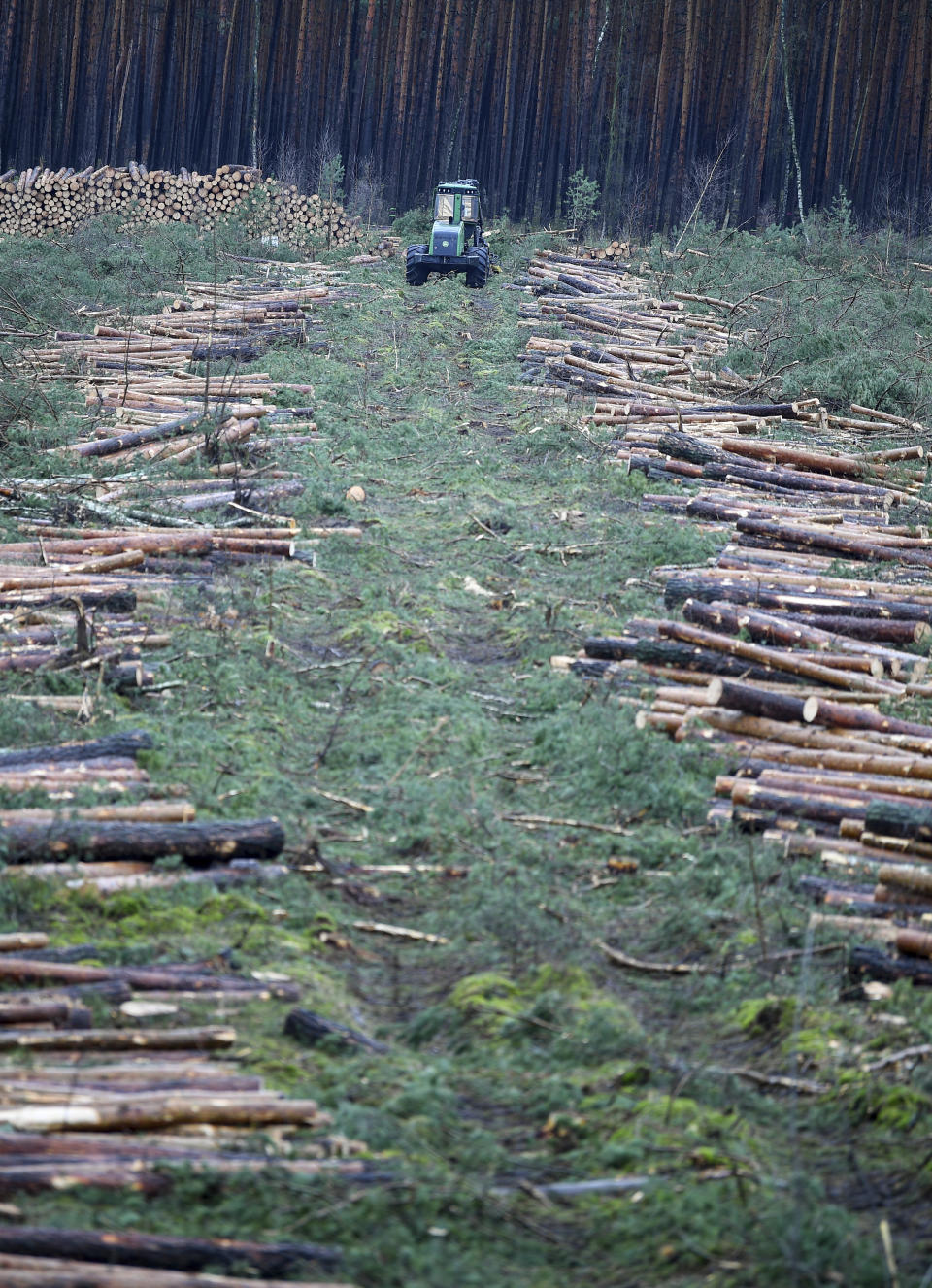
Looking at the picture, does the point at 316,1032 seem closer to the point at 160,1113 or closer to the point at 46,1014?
the point at 160,1113

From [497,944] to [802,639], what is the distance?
4.08 metres

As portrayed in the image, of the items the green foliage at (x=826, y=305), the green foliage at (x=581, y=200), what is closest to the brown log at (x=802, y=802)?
the green foliage at (x=826, y=305)

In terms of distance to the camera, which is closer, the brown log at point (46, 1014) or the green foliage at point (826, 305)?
the brown log at point (46, 1014)

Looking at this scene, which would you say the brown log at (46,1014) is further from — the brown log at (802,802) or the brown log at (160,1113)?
the brown log at (802,802)

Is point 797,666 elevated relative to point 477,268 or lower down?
lower down

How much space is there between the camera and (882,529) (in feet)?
39.0

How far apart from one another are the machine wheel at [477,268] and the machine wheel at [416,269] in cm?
86

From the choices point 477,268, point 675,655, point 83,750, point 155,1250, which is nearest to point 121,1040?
point 155,1250

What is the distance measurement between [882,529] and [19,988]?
924cm

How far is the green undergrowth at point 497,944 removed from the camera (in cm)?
390

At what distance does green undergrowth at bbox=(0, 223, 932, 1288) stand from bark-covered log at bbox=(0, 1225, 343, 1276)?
12 cm

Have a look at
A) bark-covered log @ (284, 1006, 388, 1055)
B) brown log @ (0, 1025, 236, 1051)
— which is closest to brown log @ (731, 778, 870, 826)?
bark-covered log @ (284, 1006, 388, 1055)

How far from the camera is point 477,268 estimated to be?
23.5m

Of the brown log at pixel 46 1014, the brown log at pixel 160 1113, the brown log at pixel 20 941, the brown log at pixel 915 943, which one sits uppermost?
the brown log at pixel 915 943
